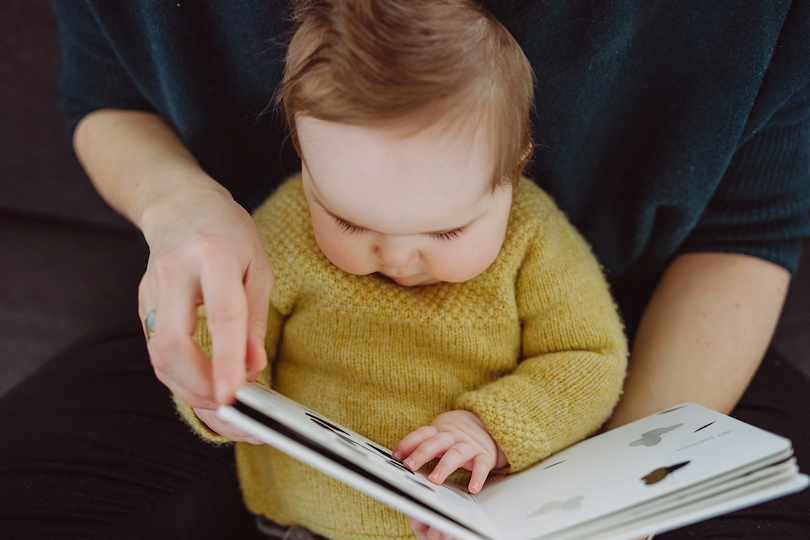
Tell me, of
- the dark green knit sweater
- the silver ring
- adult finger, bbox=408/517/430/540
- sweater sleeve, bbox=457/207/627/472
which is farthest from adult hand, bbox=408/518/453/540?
the dark green knit sweater

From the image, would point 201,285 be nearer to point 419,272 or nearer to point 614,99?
point 419,272

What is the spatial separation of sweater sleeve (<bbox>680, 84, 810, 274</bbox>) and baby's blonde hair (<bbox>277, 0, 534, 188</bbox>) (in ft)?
1.31

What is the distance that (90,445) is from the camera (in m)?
0.82

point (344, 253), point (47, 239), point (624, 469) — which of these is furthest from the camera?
point (47, 239)

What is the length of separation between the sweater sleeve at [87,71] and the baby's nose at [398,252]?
20.2 inches

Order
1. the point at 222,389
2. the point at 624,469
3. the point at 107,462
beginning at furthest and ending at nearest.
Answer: the point at 107,462 < the point at 624,469 < the point at 222,389

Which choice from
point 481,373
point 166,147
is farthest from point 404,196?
point 166,147

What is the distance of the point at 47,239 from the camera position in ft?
4.22

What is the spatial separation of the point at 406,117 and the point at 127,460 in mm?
603

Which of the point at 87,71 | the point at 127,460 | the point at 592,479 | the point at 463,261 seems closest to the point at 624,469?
the point at 592,479

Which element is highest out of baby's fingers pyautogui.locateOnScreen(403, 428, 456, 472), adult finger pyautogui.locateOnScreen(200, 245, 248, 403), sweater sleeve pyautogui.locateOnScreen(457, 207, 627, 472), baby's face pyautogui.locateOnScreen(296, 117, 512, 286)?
baby's face pyautogui.locateOnScreen(296, 117, 512, 286)

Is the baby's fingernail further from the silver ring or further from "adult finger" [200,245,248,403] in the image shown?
the silver ring

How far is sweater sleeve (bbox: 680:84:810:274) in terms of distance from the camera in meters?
0.80

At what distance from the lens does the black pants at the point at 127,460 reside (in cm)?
74
